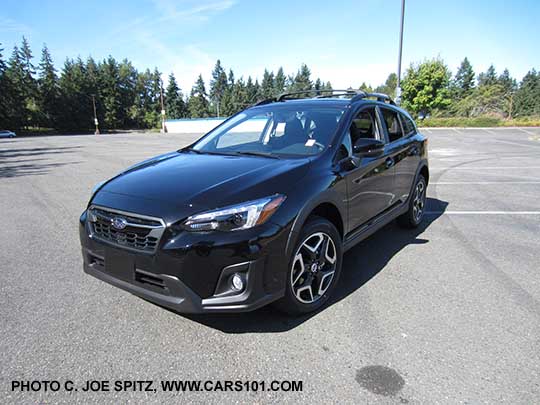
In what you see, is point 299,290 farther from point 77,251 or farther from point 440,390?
point 77,251

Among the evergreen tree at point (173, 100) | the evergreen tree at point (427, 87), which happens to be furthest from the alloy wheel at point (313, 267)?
the evergreen tree at point (173, 100)

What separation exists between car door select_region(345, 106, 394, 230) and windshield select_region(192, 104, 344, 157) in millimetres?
303

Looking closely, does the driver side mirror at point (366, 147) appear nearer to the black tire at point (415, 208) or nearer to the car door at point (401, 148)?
the car door at point (401, 148)

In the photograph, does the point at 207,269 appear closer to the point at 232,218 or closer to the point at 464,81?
the point at 232,218

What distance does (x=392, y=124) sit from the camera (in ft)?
14.8

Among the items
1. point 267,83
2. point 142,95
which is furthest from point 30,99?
point 267,83

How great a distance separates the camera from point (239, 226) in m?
2.35

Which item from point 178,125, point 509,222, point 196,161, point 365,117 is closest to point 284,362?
point 196,161

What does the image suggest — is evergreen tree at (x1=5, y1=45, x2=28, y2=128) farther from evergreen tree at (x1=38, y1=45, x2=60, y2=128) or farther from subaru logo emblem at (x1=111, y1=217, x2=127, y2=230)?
subaru logo emblem at (x1=111, y1=217, x2=127, y2=230)

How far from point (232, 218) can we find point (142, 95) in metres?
96.4

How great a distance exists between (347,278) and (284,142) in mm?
1488

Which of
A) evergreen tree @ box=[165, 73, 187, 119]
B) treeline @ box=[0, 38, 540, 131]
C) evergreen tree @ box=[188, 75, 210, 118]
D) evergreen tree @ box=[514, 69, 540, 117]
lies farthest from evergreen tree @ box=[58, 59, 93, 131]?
evergreen tree @ box=[514, 69, 540, 117]

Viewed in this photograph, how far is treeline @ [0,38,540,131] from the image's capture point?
54.1 meters

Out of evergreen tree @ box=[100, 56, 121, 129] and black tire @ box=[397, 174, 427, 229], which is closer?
black tire @ box=[397, 174, 427, 229]
